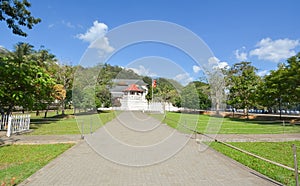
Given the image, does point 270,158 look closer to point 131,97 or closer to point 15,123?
point 15,123

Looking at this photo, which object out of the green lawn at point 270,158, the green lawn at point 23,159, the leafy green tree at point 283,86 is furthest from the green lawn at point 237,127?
the green lawn at point 23,159

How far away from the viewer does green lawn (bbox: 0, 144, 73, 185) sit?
4.64 metres

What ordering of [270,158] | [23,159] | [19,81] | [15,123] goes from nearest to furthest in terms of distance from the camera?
[23,159], [270,158], [15,123], [19,81]

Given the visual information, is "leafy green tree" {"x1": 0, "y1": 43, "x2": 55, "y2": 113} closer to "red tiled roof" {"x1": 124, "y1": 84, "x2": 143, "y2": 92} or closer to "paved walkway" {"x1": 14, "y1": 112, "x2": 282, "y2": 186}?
"paved walkway" {"x1": 14, "y1": 112, "x2": 282, "y2": 186}

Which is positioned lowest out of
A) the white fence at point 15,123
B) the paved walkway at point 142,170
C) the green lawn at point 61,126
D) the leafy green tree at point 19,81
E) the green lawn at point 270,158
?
the paved walkway at point 142,170

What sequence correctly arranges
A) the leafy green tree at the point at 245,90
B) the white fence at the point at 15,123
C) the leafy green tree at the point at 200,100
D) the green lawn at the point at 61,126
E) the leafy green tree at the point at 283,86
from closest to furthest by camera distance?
the white fence at the point at 15,123 < the green lawn at the point at 61,126 < the leafy green tree at the point at 283,86 < the leafy green tree at the point at 245,90 < the leafy green tree at the point at 200,100

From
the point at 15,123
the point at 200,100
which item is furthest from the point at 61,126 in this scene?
the point at 200,100

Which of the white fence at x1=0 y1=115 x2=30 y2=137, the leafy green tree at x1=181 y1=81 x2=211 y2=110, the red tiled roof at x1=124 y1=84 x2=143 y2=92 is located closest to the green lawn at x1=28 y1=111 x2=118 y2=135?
the white fence at x1=0 y1=115 x2=30 y2=137

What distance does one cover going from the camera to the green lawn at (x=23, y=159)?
15.2 feet

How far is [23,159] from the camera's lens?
6.14 meters

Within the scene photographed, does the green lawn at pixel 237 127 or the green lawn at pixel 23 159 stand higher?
the green lawn at pixel 237 127

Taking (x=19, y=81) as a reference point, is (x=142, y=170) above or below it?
below

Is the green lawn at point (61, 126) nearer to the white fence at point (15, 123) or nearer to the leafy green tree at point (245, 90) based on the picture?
the white fence at point (15, 123)

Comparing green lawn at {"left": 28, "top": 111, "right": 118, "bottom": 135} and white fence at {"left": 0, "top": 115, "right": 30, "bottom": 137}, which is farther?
green lawn at {"left": 28, "top": 111, "right": 118, "bottom": 135}
